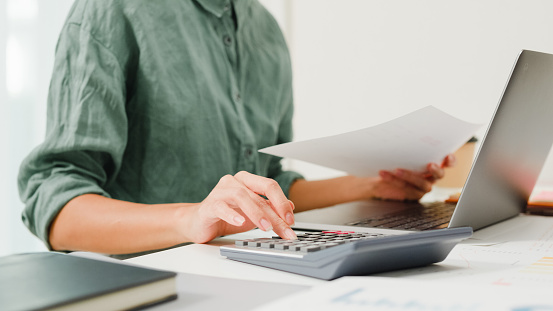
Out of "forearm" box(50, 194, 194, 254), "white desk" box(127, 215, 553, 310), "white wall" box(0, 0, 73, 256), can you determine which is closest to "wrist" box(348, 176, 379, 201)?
"white desk" box(127, 215, 553, 310)

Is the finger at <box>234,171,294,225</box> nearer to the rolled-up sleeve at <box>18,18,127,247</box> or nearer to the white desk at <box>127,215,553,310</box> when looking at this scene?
the white desk at <box>127,215,553,310</box>

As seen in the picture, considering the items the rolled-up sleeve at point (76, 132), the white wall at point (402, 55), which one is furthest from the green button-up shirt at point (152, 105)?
the white wall at point (402, 55)

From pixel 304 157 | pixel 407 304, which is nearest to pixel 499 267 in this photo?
pixel 407 304

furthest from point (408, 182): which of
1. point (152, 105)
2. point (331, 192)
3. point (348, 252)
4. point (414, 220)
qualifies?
A: point (348, 252)

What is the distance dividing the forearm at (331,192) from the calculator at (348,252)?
0.53 metres

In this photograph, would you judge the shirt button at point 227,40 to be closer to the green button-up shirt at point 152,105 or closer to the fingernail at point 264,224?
the green button-up shirt at point 152,105

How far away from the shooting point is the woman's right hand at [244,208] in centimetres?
50

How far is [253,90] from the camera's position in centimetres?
108

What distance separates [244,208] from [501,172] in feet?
1.18

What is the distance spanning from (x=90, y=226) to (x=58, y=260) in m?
0.29

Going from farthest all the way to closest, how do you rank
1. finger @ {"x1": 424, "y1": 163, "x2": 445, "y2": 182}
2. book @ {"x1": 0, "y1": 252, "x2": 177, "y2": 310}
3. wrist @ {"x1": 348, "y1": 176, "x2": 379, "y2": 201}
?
1. wrist @ {"x1": 348, "y1": 176, "x2": 379, "y2": 201}
2. finger @ {"x1": 424, "y1": 163, "x2": 445, "y2": 182}
3. book @ {"x1": 0, "y1": 252, "x2": 177, "y2": 310}

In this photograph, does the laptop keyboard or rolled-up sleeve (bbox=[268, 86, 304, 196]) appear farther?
rolled-up sleeve (bbox=[268, 86, 304, 196])

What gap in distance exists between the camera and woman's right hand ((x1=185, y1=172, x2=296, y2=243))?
19.6 inches

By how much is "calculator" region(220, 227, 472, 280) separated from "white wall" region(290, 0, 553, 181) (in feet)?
3.96
